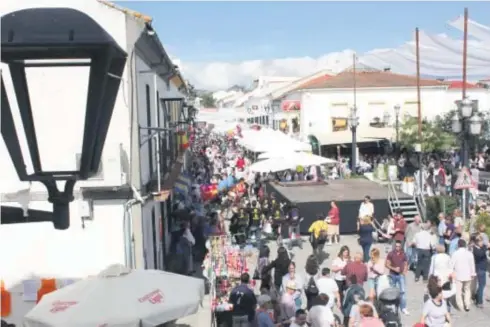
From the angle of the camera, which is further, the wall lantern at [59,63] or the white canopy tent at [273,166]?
the white canopy tent at [273,166]

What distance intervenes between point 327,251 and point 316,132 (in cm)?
2469

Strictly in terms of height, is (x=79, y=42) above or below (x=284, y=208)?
above

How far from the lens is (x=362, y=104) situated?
42.9 m

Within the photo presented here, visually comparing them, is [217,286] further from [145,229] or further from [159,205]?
[159,205]

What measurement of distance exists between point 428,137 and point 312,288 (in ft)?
79.3

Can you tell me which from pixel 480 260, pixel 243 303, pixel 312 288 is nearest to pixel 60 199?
pixel 243 303

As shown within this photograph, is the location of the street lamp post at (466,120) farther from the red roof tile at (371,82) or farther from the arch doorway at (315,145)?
the red roof tile at (371,82)

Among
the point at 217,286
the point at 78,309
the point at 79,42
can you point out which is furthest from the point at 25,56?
the point at 217,286

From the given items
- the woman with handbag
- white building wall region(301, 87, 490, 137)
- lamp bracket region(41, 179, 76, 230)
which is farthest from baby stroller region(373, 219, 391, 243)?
white building wall region(301, 87, 490, 137)

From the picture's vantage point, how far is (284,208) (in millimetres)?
19688

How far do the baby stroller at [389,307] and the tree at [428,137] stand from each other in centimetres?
2349

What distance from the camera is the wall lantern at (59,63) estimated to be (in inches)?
79.8

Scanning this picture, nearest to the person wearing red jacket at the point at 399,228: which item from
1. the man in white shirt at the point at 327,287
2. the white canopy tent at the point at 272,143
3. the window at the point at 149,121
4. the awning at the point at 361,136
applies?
the man in white shirt at the point at 327,287

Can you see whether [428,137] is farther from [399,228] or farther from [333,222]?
[399,228]
